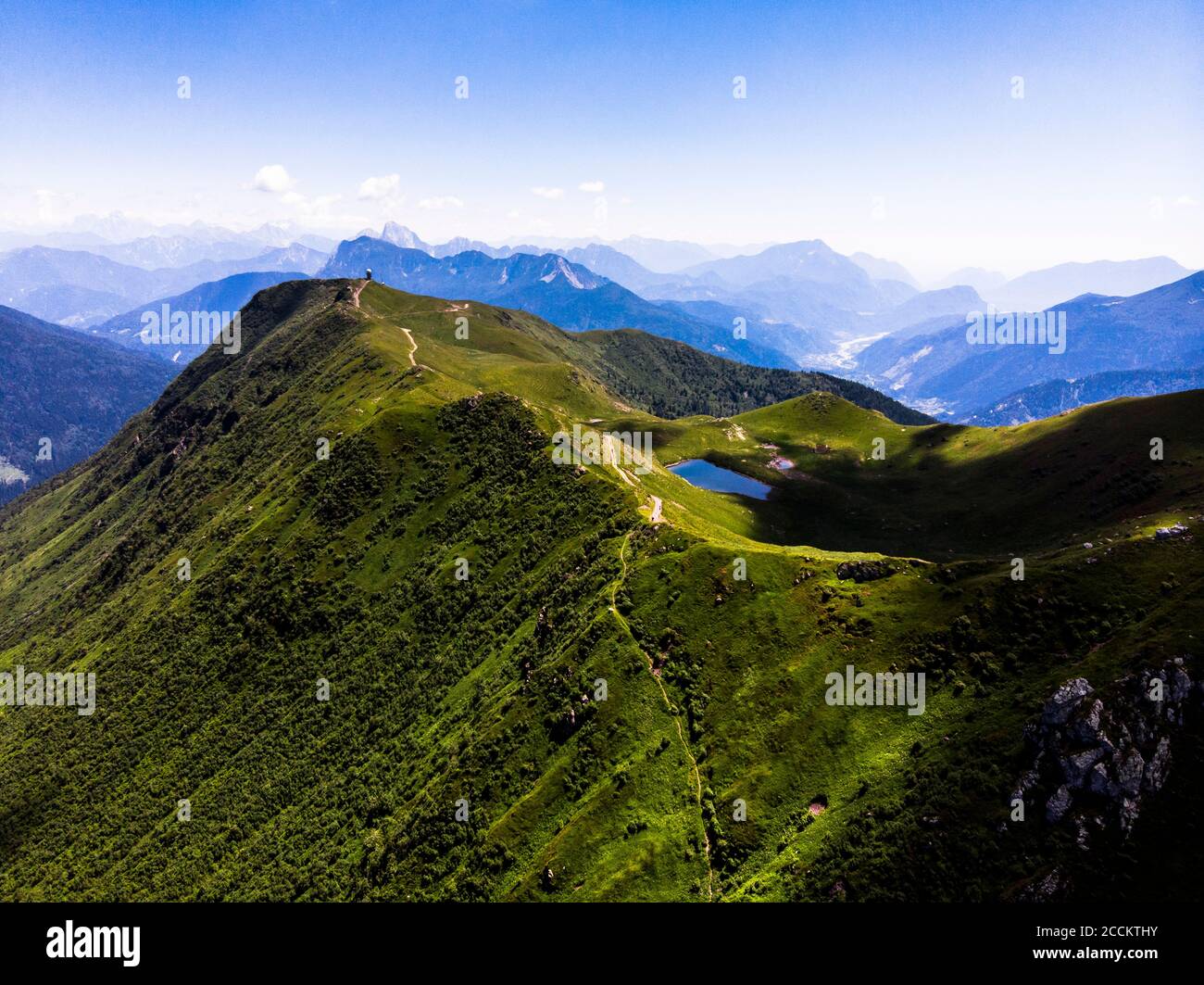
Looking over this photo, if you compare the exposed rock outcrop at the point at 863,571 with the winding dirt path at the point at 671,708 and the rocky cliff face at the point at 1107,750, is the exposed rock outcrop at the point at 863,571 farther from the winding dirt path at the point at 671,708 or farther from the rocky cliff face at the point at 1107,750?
the winding dirt path at the point at 671,708

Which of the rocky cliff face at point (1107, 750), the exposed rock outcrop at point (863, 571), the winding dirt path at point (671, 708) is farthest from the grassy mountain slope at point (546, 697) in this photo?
the rocky cliff face at point (1107, 750)

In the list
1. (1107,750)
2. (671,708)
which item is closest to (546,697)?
(671,708)

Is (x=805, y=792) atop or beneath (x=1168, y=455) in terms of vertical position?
beneath

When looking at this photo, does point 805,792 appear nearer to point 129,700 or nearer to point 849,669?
point 849,669

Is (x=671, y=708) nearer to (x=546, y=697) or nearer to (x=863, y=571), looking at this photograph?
(x=546, y=697)
